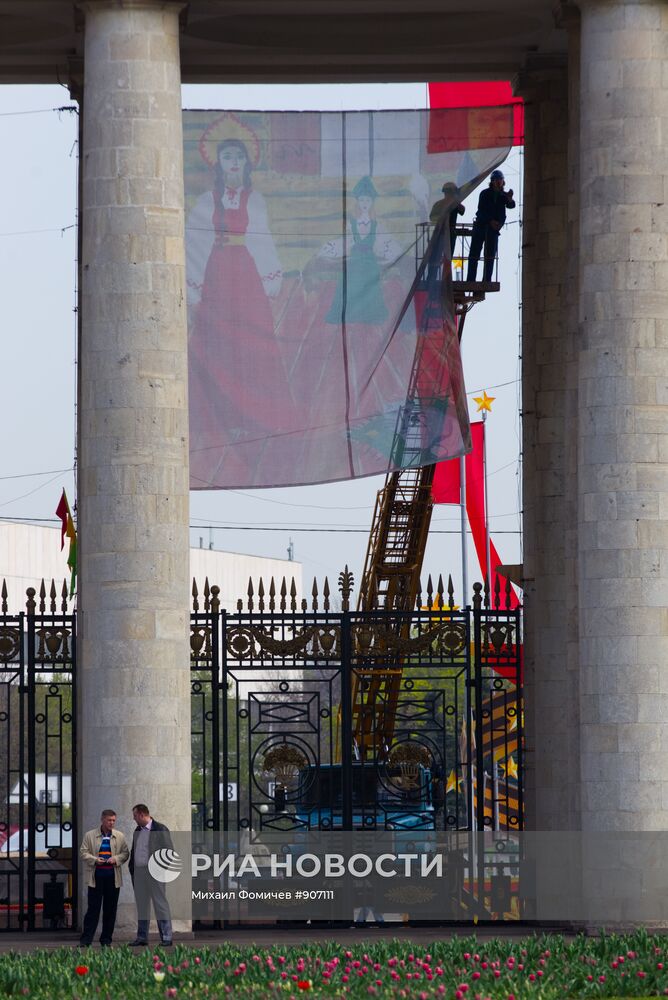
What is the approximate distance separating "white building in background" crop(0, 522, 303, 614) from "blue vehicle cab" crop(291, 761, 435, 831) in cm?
3839

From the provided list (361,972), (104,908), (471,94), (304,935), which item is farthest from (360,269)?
(361,972)

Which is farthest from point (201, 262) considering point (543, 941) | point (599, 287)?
point (543, 941)

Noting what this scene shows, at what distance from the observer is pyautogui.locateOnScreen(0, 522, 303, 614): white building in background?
70.2 m

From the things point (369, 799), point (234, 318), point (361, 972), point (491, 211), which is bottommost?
point (361, 972)

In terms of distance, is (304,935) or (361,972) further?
(304,935)

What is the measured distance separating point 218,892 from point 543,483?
25.8ft

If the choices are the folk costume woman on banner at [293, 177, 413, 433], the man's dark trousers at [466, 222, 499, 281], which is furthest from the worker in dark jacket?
the folk costume woman on banner at [293, 177, 413, 433]

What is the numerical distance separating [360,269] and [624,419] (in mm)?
7227

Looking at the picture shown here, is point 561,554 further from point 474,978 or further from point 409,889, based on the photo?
point 474,978

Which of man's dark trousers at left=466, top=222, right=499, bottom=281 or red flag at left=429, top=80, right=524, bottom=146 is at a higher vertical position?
red flag at left=429, top=80, right=524, bottom=146

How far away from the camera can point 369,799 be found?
88.2 ft

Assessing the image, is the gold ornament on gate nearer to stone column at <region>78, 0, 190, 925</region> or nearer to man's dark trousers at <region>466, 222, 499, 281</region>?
stone column at <region>78, 0, 190, 925</region>

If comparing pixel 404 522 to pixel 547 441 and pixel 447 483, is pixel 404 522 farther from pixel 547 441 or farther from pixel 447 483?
pixel 447 483

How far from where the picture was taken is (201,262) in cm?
2886
